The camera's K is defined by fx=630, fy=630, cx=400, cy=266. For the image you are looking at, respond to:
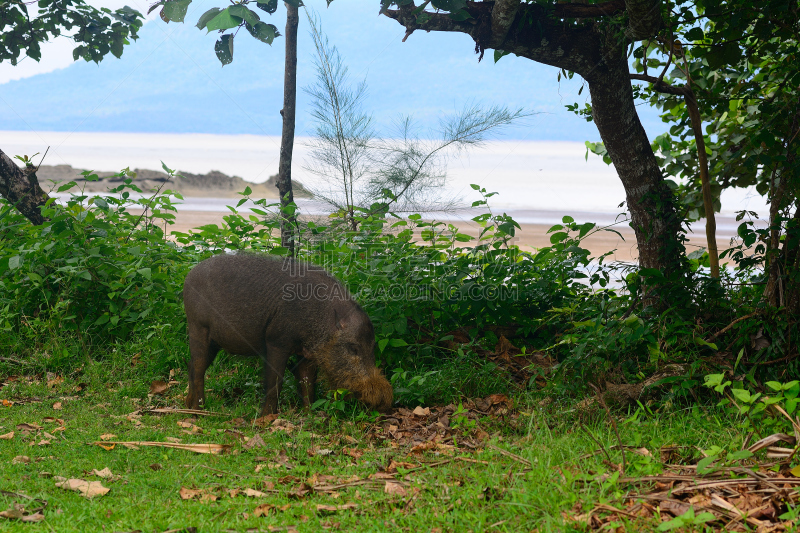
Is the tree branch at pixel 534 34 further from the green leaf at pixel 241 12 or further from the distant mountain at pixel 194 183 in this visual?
the distant mountain at pixel 194 183

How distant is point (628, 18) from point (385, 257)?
2575 millimetres

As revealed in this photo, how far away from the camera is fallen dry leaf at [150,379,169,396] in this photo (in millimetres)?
5117

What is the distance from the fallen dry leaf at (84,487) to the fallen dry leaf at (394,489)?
1.40 meters

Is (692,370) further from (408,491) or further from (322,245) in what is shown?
(322,245)

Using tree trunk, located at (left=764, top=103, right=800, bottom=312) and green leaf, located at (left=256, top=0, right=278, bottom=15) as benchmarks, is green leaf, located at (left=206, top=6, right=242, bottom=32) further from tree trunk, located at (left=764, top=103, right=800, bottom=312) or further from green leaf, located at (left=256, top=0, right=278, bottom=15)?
tree trunk, located at (left=764, top=103, right=800, bottom=312)

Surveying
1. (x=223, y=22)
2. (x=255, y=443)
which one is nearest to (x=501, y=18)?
(x=223, y=22)

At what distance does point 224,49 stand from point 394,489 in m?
3.55

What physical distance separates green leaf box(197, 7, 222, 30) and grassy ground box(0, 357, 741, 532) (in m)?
2.61

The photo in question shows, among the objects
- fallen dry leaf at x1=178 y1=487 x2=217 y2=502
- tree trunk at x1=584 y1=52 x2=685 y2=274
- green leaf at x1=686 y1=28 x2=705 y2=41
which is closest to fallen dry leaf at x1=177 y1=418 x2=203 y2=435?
fallen dry leaf at x1=178 y1=487 x2=217 y2=502

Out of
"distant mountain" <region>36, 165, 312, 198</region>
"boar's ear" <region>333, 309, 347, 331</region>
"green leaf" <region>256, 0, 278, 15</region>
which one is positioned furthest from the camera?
"distant mountain" <region>36, 165, 312, 198</region>

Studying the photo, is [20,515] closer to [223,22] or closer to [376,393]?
[376,393]

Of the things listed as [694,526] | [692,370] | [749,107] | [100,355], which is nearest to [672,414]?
[692,370]

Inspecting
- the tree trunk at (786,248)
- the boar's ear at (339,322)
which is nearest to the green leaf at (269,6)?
the boar's ear at (339,322)

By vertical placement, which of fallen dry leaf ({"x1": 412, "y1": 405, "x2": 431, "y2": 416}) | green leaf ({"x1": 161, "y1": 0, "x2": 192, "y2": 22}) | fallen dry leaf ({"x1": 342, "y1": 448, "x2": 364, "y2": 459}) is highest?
green leaf ({"x1": 161, "y1": 0, "x2": 192, "y2": 22})
